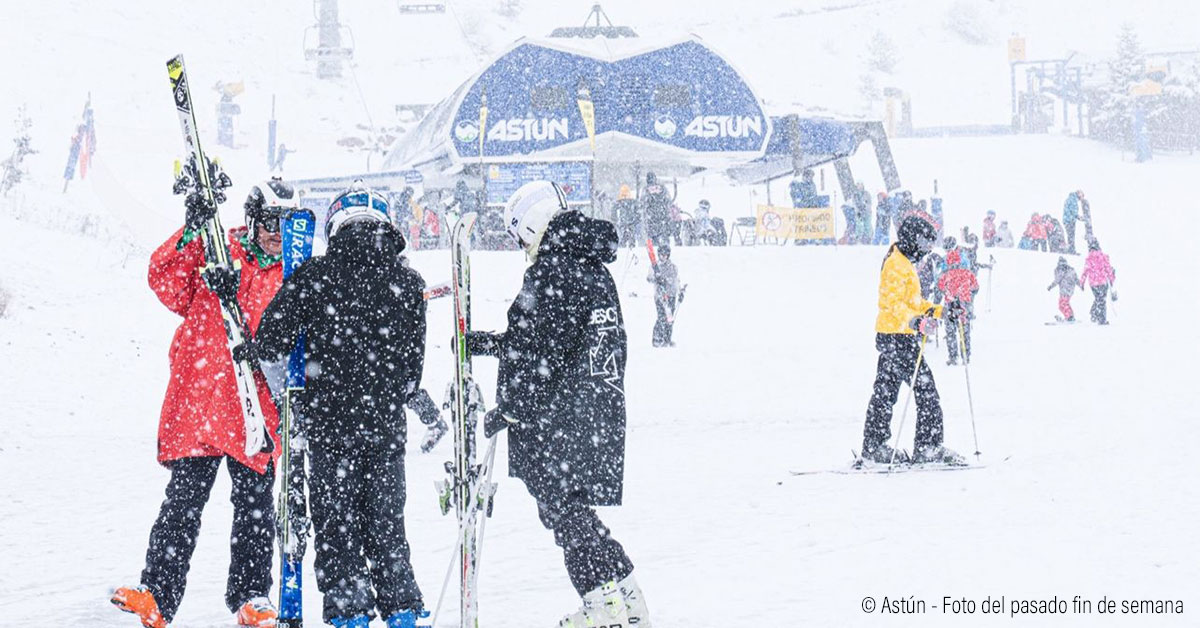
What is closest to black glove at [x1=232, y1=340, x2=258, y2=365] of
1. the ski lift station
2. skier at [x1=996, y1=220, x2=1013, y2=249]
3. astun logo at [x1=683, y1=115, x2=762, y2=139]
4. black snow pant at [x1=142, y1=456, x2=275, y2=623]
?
black snow pant at [x1=142, y1=456, x2=275, y2=623]

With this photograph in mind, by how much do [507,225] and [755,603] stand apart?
Answer: 5.86 feet

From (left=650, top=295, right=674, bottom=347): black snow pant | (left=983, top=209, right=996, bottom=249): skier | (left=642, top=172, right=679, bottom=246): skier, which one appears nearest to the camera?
(left=650, top=295, right=674, bottom=347): black snow pant

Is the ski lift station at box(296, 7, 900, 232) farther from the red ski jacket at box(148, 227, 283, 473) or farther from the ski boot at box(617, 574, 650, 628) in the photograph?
the ski boot at box(617, 574, 650, 628)

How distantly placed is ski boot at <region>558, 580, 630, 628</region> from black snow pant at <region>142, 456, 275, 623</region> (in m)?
1.22

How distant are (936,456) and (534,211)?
4.69m

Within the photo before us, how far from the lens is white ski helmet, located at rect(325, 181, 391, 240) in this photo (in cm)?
442

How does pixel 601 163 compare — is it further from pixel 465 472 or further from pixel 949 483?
pixel 465 472

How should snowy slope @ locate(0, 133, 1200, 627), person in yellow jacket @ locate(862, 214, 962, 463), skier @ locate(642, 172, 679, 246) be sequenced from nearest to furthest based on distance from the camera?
snowy slope @ locate(0, 133, 1200, 627)
person in yellow jacket @ locate(862, 214, 962, 463)
skier @ locate(642, 172, 679, 246)

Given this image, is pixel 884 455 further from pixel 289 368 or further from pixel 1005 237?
pixel 1005 237

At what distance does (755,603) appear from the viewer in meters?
5.14

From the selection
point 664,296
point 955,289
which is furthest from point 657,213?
point 955,289

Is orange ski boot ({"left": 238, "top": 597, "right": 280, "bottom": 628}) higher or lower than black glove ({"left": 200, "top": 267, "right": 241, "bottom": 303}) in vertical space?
lower

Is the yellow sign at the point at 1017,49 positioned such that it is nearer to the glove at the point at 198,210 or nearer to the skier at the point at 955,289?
the skier at the point at 955,289

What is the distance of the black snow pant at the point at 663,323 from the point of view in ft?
57.4
